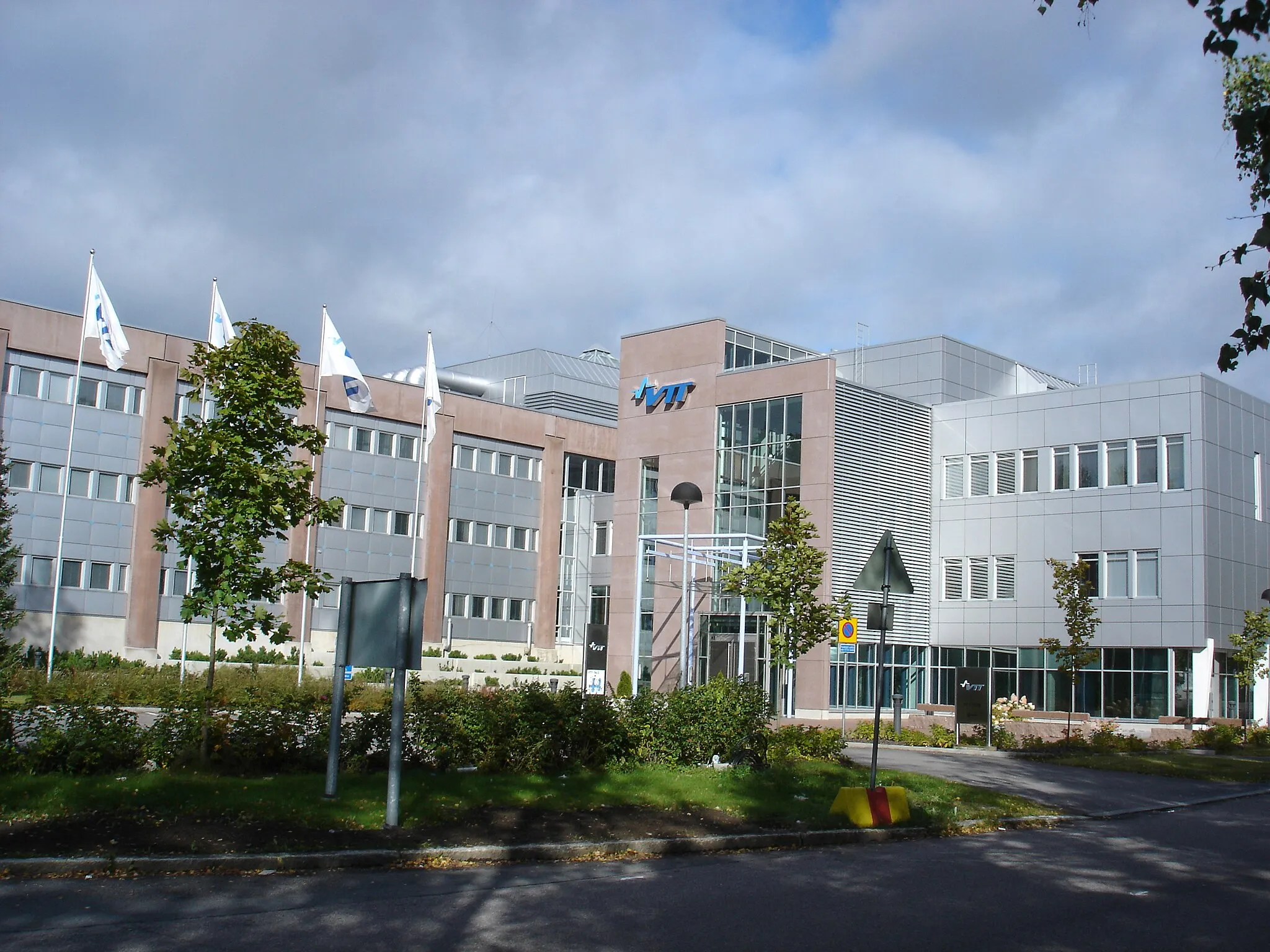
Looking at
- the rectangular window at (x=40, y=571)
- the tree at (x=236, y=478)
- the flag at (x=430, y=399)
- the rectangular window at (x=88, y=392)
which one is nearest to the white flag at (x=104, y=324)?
the flag at (x=430, y=399)

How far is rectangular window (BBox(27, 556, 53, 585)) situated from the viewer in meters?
46.9

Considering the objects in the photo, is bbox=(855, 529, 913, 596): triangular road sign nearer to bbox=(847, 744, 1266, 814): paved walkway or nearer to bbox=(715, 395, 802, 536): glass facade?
bbox=(847, 744, 1266, 814): paved walkway

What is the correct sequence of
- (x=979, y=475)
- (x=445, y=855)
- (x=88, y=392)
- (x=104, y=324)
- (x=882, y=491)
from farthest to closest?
(x=88, y=392), (x=979, y=475), (x=882, y=491), (x=104, y=324), (x=445, y=855)

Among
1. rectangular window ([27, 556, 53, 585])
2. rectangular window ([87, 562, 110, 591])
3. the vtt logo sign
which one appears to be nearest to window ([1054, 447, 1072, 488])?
the vtt logo sign

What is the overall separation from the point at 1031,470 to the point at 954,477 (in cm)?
323

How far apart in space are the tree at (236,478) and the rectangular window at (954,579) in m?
34.7

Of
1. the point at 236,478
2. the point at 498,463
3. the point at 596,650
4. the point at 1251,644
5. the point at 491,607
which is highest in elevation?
the point at 498,463

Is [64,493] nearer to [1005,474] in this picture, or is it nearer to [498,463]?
[498,463]

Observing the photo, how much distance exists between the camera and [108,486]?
48.8 meters

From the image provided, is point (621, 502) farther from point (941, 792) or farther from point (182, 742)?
point (182, 742)

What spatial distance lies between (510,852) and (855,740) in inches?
827

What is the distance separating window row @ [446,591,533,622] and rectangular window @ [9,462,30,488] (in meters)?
19.9

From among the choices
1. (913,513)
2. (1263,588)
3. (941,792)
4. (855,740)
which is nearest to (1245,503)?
(1263,588)

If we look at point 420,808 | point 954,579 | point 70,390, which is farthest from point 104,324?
point 954,579
